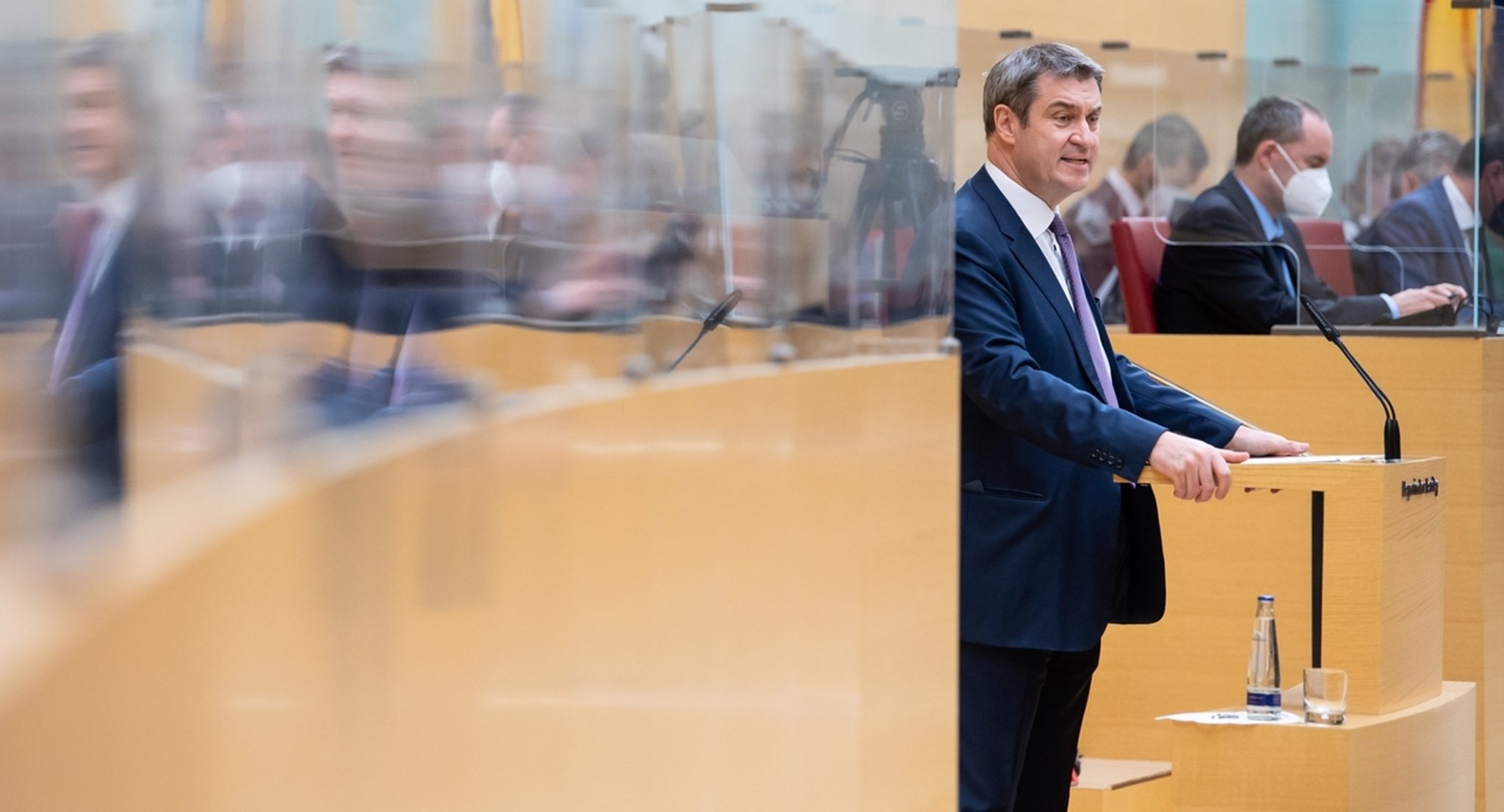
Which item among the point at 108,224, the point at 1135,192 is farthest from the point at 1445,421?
the point at 108,224

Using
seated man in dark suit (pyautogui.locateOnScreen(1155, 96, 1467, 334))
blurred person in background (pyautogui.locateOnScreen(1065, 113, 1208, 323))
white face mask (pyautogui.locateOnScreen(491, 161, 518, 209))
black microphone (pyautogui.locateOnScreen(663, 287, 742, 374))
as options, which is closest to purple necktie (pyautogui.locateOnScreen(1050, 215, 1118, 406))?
black microphone (pyautogui.locateOnScreen(663, 287, 742, 374))

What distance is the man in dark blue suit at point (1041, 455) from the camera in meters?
2.31

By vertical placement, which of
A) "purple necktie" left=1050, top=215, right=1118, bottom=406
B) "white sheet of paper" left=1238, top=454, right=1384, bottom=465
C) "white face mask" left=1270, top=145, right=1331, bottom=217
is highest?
"white face mask" left=1270, top=145, right=1331, bottom=217

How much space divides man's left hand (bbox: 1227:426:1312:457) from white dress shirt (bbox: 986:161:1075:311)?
27 cm

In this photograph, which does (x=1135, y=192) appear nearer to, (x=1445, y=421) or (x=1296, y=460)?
(x=1445, y=421)

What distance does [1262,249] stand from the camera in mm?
4285

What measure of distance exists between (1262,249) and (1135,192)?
22.6 inches

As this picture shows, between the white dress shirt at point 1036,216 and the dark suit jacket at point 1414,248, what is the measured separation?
189cm

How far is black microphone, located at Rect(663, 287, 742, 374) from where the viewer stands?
1.45 metres

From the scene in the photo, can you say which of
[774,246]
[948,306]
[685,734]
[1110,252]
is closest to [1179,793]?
[948,306]

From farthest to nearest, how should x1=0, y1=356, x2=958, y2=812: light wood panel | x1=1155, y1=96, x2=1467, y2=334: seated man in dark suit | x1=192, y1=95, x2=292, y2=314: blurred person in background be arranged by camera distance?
x1=1155, y1=96, x2=1467, y2=334: seated man in dark suit, x1=192, y1=95, x2=292, y2=314: blurred person in background, x1=0, y1=356, x2=958, y2=812: light wood panel

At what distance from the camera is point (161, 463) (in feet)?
2.04

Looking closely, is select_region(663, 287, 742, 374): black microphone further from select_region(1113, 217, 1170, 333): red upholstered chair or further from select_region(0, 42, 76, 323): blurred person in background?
select_region(1113, 217, 1170, 333): red upholstered chair

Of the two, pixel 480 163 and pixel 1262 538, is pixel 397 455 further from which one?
pixel 1262 538
